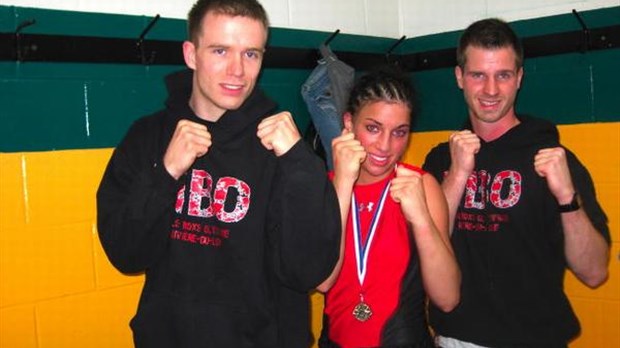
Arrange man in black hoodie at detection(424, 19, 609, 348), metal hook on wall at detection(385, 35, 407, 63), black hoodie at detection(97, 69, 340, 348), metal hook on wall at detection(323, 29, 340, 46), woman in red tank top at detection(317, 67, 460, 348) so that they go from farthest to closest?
metal hook on wall at detection(385, 35, 407, 63) < metal hook on wall at detection(323, 29, 340, 46) < man in black hoodie at detection(424, 19, 609, 348) < woman in red tank top at detection(317, 67, 460, 348) < black hoodie at detection(97, 69, 340, 348)

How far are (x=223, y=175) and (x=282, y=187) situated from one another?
188 mm

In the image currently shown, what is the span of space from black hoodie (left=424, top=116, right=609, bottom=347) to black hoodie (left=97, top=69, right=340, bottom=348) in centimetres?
73

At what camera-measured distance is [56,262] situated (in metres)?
2.10

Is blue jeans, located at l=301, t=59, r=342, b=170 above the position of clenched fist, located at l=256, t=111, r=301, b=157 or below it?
above

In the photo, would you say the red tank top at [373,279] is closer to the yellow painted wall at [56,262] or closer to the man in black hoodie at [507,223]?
the man in black hoodie at [507,223]

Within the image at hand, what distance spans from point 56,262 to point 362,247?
1039mm

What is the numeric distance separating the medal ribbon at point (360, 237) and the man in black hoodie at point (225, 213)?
269 mm

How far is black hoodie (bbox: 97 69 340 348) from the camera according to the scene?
163 cm

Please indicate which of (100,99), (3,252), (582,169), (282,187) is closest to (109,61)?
(100,99)

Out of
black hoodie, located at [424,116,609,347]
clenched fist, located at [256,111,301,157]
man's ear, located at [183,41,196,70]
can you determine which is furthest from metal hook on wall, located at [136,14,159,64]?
black hoodie, located at [424,116,609,347]

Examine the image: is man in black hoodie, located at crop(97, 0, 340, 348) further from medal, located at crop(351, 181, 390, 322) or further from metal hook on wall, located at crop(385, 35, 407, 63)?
metal hook on wall, located at crop(385, 35, 407, 63)

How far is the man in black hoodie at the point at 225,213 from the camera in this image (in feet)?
5.35

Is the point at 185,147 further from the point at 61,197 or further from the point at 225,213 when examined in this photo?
the point at 61,197

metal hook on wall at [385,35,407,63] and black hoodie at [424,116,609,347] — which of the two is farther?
metal hook on wall at [385,35,407,63]
